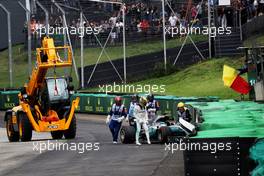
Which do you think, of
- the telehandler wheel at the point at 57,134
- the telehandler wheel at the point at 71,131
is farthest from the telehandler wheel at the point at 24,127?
the telehandler wheel at the point at 71,131

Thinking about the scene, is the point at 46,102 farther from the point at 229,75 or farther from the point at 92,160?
the point at 92,160

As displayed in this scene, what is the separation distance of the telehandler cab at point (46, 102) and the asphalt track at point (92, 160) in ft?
2.20

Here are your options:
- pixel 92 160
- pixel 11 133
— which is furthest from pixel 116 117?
pixel 92 160

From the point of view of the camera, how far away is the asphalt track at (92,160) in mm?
16531

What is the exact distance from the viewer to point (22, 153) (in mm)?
21859

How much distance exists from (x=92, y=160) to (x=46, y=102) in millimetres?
7259

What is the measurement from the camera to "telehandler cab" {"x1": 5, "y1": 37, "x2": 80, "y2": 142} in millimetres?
25453

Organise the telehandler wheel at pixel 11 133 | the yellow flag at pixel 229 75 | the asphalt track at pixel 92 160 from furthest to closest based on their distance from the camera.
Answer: the telehandler wheel at pixel 11 133, the yellow flag at pixel 229 75, the asphalt track at pixel 92 160

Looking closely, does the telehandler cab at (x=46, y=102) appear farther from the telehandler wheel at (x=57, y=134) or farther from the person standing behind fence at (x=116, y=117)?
the person standing behind fence at (x=116, y=117)

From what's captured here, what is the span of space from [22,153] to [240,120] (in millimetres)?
8602

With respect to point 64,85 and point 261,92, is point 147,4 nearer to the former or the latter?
point 64,85

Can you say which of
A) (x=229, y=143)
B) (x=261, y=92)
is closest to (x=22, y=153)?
(x=261, y=92)

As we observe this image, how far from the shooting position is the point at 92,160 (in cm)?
1895

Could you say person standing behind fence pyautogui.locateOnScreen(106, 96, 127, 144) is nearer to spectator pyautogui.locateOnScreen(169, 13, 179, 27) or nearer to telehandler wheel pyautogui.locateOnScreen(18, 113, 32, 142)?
telehandler wheel pyautogui.locateOnScreen(18, 113, 32, 142)
